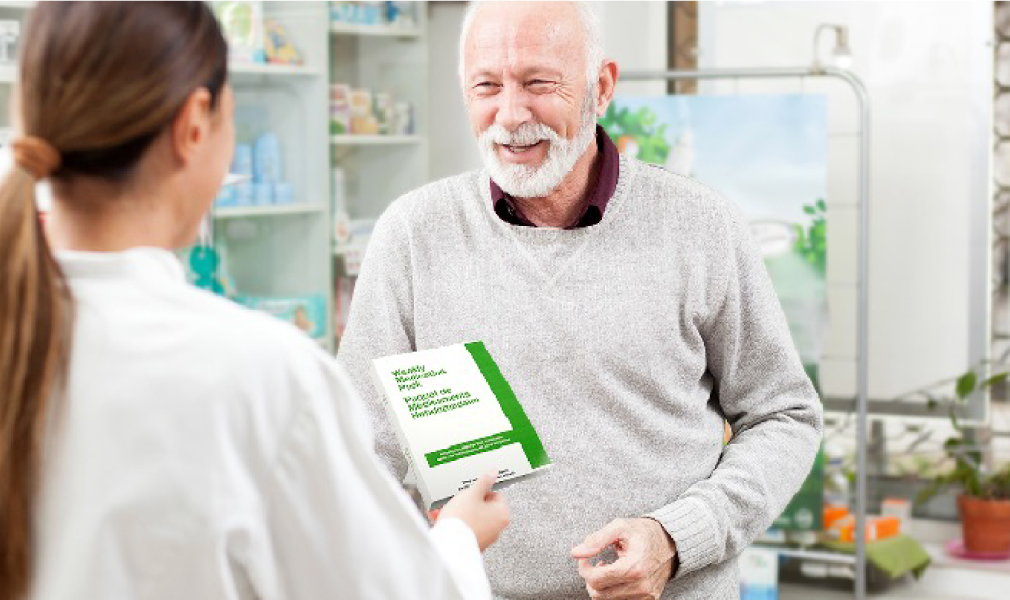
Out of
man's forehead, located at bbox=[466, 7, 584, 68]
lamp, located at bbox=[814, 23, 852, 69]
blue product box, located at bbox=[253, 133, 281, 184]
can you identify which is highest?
lamp, located at bbox=[814, 23, 852, 69]

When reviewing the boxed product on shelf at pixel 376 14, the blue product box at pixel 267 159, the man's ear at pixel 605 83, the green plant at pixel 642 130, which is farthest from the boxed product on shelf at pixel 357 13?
the man's ear at pixel 605 83

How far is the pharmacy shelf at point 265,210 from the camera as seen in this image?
3562 millimetres

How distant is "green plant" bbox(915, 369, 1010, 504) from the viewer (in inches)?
165

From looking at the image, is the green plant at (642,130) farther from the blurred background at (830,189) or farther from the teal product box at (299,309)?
the teal product box at (299,309)

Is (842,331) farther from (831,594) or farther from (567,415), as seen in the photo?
(567,415)

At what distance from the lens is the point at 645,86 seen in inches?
180

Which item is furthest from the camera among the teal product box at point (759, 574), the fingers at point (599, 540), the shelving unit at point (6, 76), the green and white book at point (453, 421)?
the teal product box at point (759, 574)

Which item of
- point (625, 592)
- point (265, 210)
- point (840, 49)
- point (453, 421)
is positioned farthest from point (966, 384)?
point (453, 421)

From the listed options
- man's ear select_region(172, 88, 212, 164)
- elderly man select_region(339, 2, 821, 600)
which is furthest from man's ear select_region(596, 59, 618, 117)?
man's ear select_region(172, 88, 212, 164)

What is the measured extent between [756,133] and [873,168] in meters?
0.65

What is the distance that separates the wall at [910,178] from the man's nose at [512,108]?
2.72 m

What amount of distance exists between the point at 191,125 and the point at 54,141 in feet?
0.33

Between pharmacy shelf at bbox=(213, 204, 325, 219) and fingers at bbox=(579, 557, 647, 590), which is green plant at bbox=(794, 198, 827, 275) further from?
fingers at bbox=(579, 557, 647, 590)

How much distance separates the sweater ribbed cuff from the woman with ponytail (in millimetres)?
756
